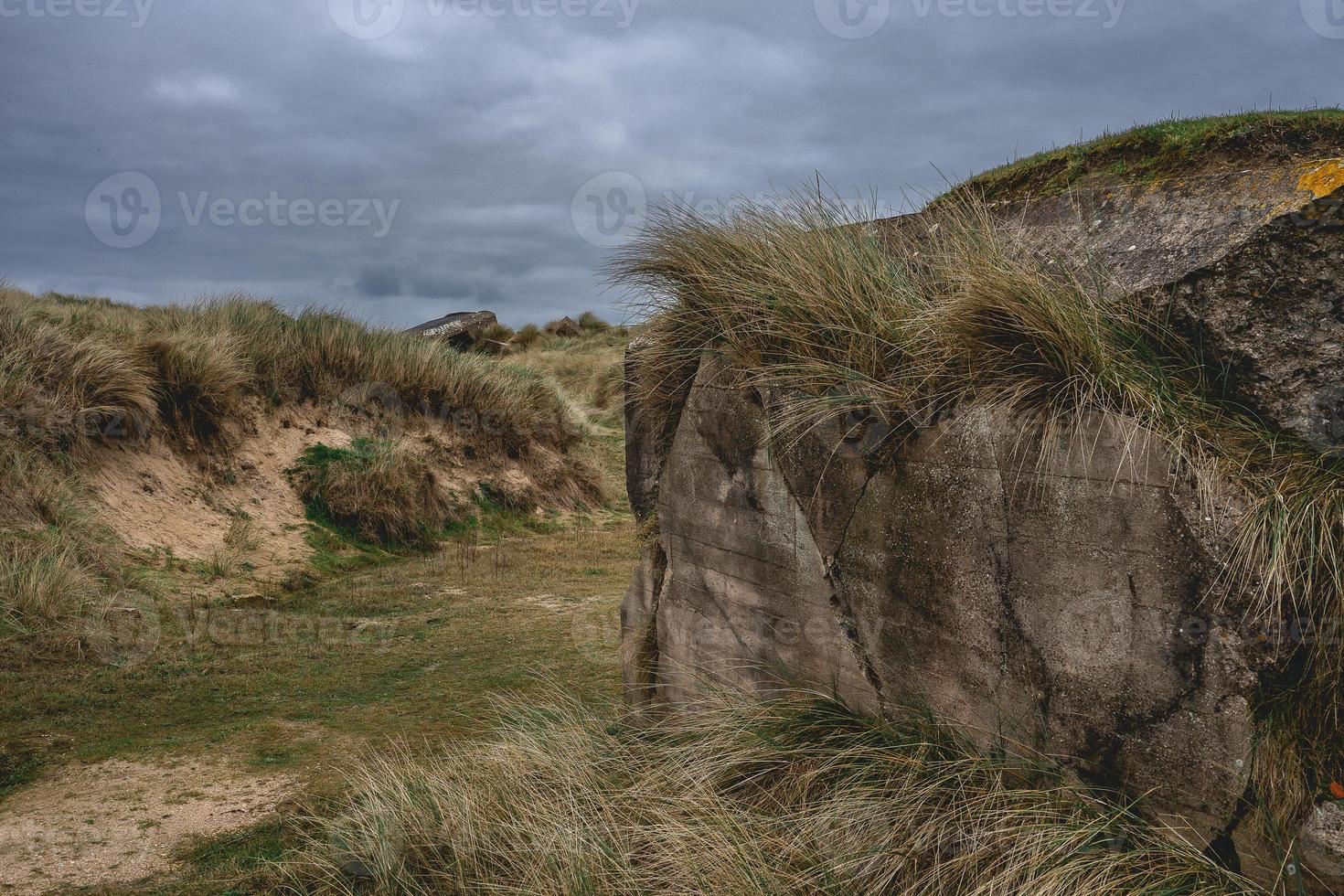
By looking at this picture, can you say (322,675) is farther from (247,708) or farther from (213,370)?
(213,370)

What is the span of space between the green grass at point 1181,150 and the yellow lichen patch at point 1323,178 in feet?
0.53

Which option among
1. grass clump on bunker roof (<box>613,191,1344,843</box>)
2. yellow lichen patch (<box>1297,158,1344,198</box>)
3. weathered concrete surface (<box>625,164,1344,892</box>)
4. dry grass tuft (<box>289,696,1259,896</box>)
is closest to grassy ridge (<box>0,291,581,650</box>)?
dry grass tuft (<box>289,696,1259,896</box>)

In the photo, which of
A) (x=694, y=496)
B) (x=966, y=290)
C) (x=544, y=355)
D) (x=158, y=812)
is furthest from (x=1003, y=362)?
(x=544, y=355)

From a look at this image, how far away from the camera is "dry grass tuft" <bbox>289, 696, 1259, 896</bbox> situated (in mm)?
2742

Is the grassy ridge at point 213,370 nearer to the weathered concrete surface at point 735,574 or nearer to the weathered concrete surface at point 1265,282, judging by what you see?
the weathered concrete surface at point 735,574

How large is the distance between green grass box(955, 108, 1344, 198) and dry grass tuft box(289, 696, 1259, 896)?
2329mm

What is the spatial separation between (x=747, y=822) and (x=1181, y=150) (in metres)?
3.12

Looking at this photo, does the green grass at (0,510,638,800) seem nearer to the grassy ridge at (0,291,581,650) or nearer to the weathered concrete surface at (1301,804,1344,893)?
the grassy ridge at (0,291,581,650)

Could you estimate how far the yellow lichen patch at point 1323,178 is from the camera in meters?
2.73

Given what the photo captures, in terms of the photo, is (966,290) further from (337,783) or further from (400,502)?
(400,502)

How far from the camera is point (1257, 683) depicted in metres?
2.55

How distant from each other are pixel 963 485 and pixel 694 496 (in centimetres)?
165

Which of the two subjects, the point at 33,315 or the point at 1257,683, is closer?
the point at 1257,683

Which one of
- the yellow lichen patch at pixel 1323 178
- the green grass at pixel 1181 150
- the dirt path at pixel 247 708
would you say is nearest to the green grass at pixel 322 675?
the dirt path at pixel 247 708
